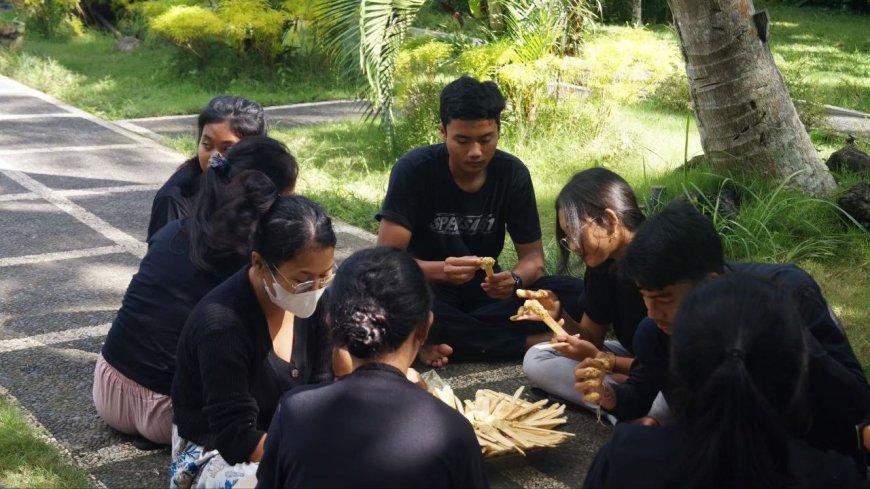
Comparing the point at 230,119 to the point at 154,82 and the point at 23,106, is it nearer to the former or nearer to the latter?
the point at 23,106

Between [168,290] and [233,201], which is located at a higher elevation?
[233,201]

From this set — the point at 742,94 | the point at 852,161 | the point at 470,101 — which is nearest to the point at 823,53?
the point at 852,161

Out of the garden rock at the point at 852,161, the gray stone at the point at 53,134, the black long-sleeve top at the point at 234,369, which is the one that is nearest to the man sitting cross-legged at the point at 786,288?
the black long-sleeve top at the point at 234,369

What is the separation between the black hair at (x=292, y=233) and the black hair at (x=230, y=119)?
58.1 inches

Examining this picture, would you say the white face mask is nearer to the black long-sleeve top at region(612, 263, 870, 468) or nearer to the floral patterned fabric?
the floral patterned fabric

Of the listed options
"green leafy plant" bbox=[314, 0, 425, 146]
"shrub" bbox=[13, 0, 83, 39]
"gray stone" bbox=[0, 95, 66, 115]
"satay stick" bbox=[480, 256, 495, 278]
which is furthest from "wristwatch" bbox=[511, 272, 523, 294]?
"shrub" bbox=[13, 0, 83, 39]

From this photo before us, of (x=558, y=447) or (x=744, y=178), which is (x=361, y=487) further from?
(x=744, y=178)

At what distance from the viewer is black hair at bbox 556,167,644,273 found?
12.1 ft

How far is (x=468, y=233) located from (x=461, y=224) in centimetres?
6

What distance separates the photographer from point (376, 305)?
7.80ft

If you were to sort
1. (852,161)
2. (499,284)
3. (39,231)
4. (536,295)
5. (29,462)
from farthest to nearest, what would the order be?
(39,231), (852,161), (499,284), (536,295), (29,462)

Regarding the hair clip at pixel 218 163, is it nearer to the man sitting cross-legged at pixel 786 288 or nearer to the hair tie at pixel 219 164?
the hair tie at pixel 219 164

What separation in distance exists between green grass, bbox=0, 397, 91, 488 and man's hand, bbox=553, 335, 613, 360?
1.79 meters

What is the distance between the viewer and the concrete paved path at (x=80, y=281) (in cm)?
376
